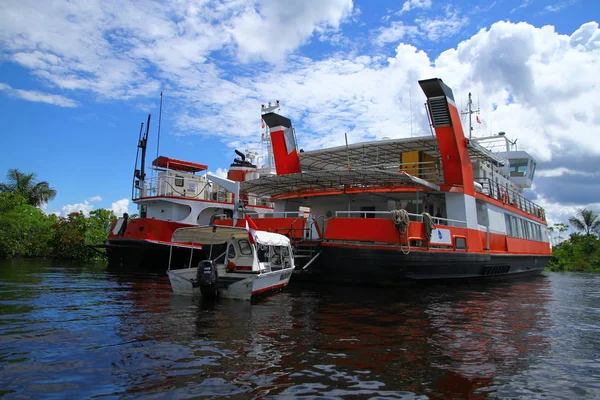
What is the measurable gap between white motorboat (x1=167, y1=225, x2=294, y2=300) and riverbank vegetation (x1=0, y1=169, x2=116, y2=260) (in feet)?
66.5

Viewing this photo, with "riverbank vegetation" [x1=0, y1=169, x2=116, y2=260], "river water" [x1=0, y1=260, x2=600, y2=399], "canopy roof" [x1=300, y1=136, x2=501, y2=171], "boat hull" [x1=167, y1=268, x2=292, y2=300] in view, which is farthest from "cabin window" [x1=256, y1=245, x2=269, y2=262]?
"riverbank vegetation" [x1=0, y1=169, x2=116, y2=260]

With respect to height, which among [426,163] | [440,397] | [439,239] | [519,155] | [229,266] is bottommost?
[440,397]

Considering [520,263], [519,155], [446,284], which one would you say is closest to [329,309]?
[446,284]

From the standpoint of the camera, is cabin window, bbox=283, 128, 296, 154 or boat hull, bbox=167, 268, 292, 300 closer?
boat hull, bbox=167, 268, 292, 300

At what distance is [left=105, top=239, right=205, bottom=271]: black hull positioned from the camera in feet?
70.3

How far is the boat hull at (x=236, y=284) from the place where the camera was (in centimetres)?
1106

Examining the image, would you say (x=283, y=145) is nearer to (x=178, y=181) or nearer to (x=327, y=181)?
(x=327, y=181)

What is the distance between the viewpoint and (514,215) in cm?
2181

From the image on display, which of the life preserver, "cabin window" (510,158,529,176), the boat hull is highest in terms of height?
"cabin window" (510,158,529,176)

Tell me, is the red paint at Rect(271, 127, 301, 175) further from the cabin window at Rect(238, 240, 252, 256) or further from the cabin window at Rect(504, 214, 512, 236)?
the cabin window at Rect(504, 214, 512, 236)

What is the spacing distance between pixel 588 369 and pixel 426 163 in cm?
1180

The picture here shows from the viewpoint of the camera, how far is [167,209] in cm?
2475

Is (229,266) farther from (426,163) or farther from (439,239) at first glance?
(426,163)

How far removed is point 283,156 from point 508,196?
11402 mm
